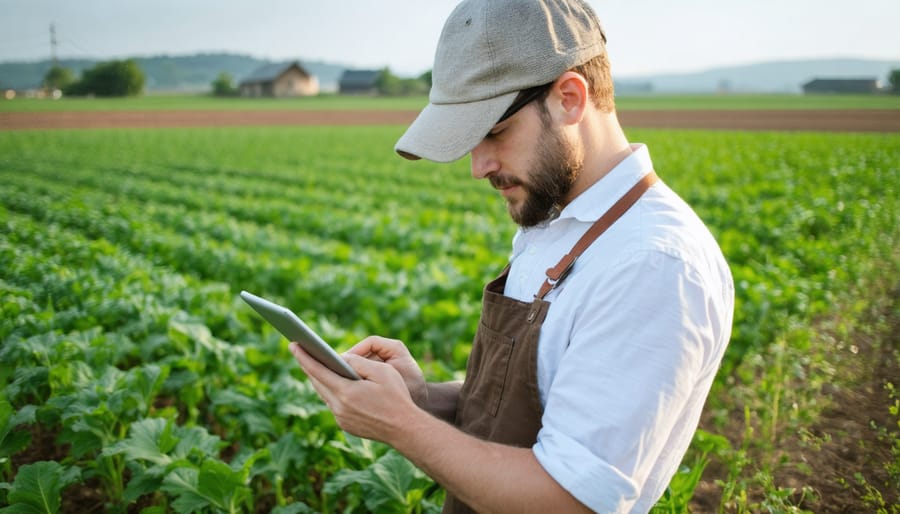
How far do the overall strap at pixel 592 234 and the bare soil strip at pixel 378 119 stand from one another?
122 ft

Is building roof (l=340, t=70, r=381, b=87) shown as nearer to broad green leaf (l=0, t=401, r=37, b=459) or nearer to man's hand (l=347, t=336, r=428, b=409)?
broad green leaf (l=0, t=401, r=37, b=459)

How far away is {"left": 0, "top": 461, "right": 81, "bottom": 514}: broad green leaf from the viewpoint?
90.6 inches

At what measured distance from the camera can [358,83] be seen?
105562 mm

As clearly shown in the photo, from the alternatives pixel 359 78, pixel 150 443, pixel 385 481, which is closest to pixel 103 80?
pixel 359 78

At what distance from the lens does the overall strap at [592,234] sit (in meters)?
1.49

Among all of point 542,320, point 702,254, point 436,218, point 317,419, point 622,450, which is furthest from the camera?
point 436,218

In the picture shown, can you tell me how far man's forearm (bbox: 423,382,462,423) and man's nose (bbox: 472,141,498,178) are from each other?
2.39ft

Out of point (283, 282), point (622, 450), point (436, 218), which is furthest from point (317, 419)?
point (436, 218)

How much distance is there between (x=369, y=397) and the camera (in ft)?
4.92

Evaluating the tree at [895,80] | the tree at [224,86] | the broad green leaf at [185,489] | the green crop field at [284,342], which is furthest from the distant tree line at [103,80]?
the broad green leaf at [185,489]

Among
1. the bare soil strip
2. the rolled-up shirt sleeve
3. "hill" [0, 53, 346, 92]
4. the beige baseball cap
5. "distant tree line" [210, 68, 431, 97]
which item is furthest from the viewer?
"distant tree line" [210, 68, 431, 97]

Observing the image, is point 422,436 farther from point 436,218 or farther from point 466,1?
point 436,218

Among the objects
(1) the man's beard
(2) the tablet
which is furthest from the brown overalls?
(2) the tablet

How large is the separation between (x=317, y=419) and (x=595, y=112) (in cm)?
221
